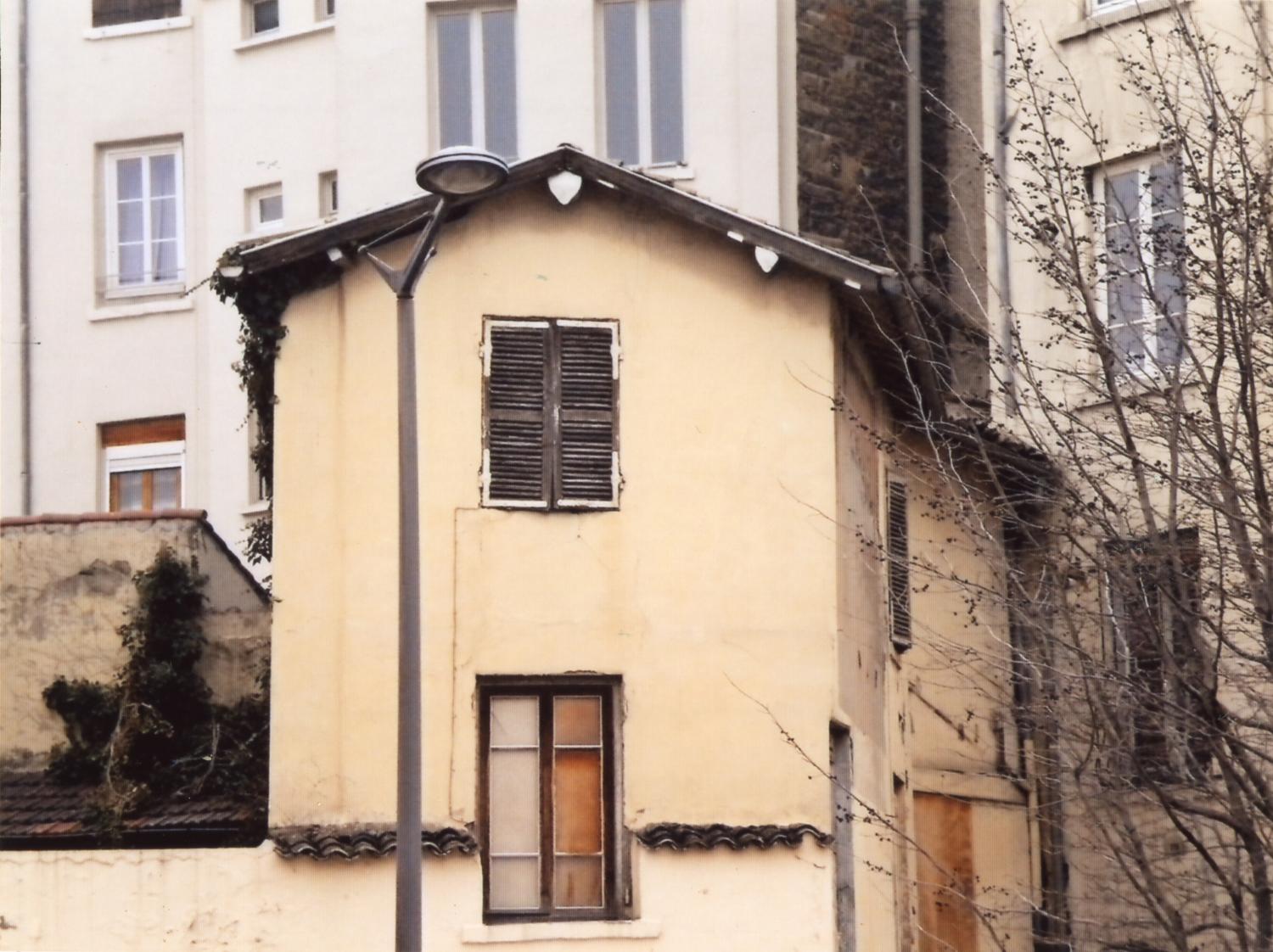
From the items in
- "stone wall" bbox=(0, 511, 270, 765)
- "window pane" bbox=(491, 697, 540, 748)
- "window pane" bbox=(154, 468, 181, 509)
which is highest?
"window pane" bbox=(154, 468, 181, 509)

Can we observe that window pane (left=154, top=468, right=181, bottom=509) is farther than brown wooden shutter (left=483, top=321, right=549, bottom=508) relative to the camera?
Yes

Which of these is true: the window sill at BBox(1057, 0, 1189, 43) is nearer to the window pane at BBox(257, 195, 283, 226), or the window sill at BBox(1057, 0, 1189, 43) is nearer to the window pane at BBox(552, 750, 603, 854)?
the window pane at BBox(552, 750, 603, 854)

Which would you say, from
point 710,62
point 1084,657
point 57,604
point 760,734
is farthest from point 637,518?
point 710,62

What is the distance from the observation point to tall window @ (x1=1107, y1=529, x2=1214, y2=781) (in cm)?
1477

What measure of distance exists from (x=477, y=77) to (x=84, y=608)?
8.26 m

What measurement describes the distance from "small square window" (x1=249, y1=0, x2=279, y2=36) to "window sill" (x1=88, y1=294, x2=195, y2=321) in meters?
3.30

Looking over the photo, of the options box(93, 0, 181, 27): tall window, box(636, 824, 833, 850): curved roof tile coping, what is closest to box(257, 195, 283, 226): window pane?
box(93, 0, 181, 27): tall window

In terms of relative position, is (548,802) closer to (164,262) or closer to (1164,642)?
(1164,642)

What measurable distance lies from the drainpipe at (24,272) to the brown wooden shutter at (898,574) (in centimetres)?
1292

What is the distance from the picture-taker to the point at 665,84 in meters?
27.0

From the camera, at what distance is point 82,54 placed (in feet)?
105

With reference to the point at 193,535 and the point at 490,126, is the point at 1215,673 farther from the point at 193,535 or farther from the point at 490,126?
the point at 490,126

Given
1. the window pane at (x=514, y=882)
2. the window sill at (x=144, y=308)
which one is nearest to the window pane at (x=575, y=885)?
the window pane at (x=514, y=882)

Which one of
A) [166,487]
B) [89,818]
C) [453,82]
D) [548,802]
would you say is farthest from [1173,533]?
[166,487]
